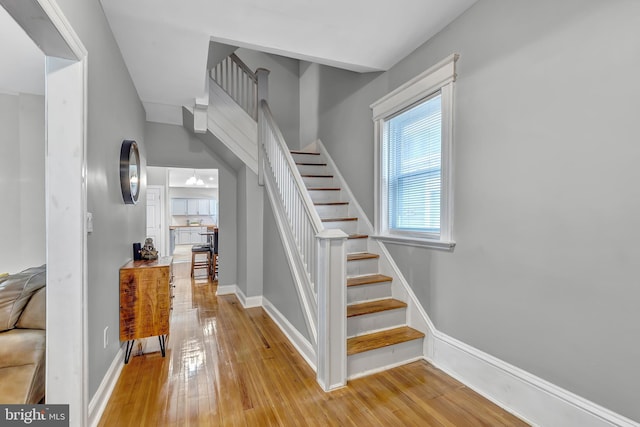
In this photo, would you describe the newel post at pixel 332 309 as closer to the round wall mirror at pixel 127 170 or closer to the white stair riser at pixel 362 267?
the white stair riser at pixel 362 267

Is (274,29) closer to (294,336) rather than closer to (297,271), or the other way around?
(297,271)

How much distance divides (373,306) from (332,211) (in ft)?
4.39

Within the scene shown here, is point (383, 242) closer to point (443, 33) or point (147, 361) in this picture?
point (443, 33)

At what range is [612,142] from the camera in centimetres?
145

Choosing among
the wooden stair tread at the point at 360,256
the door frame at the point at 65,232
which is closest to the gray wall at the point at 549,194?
the wooden stair tread at the point at 360,256

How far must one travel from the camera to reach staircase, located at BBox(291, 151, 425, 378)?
236 centimetres

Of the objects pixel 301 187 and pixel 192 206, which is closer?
pixel 301 187

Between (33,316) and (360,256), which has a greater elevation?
(360,256)

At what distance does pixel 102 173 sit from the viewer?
6.68 feet

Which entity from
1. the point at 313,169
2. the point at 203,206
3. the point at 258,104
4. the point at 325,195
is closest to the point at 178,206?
the point at 203,206

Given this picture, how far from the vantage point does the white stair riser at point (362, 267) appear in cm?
306

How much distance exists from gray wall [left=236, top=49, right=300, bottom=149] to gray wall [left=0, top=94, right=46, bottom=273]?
3018 millimetres

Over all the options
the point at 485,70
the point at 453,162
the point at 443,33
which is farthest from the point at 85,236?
the point at 443,33

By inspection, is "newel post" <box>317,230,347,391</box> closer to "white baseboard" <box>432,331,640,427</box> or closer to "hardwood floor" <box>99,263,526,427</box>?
"hardwood floor" <box>99,263,526,427</box>
